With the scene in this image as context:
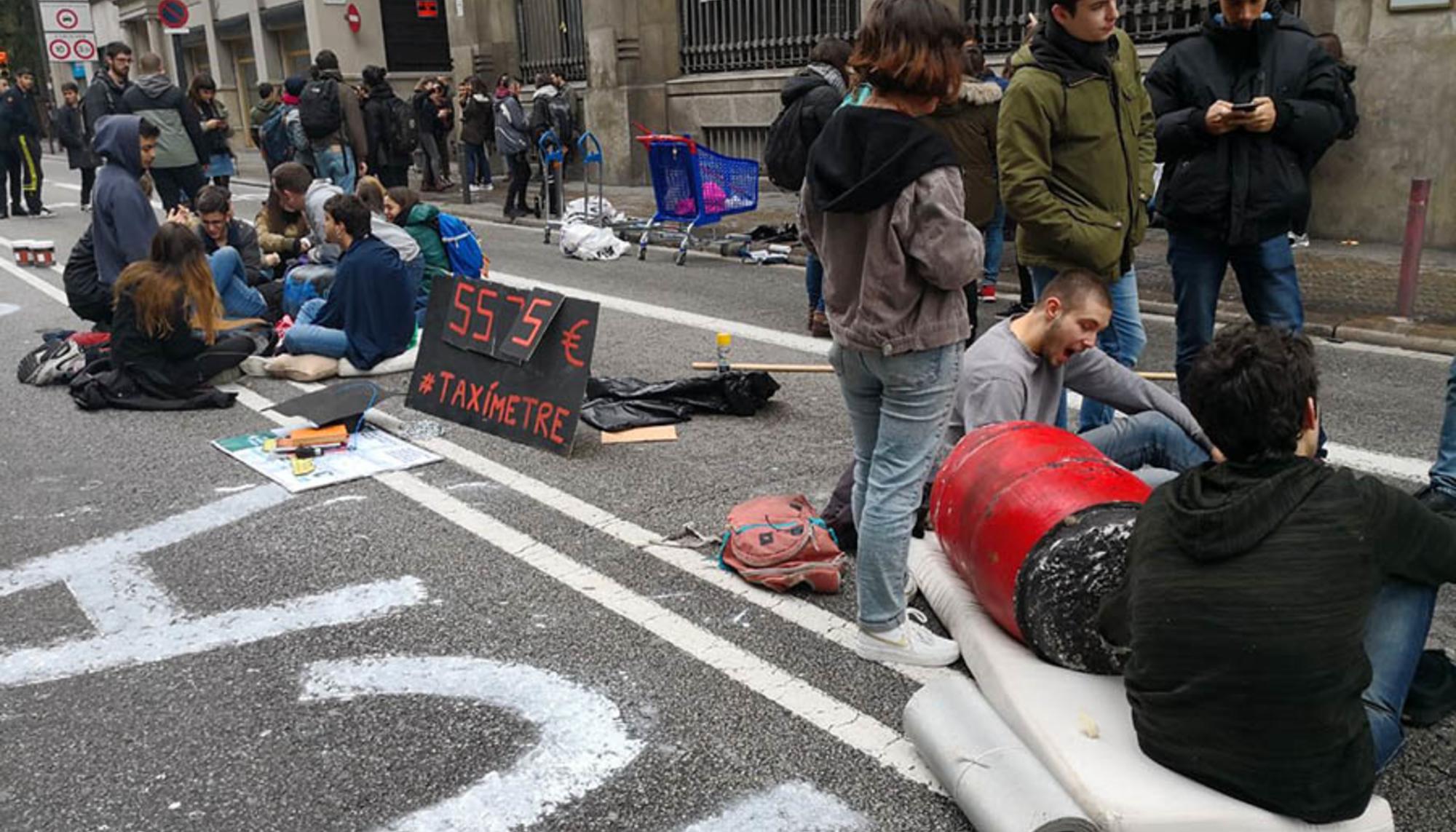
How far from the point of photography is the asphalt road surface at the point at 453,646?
2.93m

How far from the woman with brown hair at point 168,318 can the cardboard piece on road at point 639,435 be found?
2434mm

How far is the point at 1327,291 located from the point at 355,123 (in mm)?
9775

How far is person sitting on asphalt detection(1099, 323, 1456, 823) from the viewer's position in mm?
2287

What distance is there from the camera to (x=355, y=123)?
Answer: 13.4m

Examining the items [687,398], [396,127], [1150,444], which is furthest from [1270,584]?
[396,127]

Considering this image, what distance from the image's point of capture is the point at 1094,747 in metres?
2.71

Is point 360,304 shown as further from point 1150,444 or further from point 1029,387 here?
point 1150,444

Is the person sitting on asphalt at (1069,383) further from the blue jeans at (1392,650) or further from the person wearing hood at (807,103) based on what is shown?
the person wearing hood at (807,103)

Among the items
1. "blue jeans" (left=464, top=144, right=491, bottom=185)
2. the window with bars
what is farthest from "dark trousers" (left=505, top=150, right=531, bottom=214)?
the window with bars

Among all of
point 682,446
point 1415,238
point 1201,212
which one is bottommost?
point 682,446

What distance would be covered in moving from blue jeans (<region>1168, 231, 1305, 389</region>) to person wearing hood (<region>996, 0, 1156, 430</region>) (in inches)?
A: 17.2

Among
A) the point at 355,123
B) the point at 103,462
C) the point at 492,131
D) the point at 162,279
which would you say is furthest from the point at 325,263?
the point at 492,131

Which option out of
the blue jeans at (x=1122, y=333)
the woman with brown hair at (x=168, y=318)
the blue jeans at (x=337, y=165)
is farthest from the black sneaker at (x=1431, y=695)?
the blue jeans at (x=337, y=165)

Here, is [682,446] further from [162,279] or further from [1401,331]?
[1401,331]
